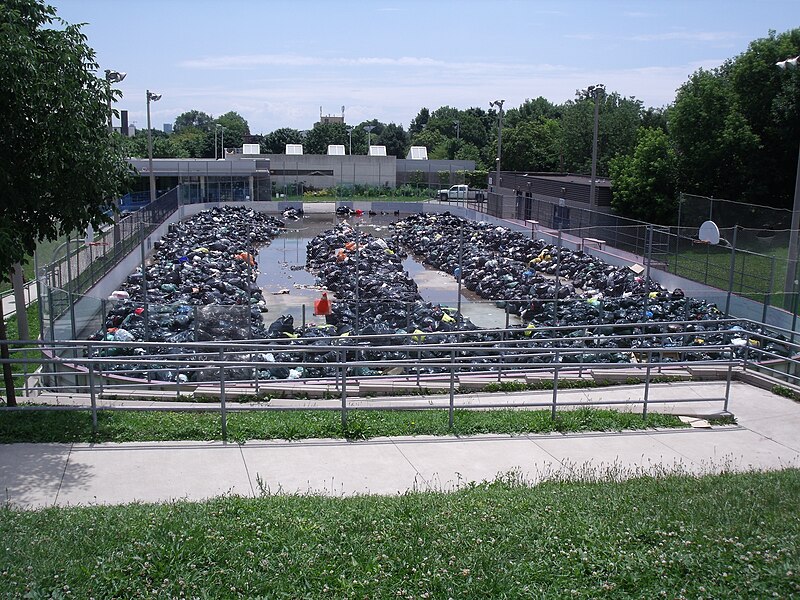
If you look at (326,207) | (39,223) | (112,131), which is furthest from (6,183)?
(326,207)

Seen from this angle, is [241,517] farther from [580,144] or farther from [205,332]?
[580,144]

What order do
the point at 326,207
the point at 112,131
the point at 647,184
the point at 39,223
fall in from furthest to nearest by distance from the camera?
the point at 326,207 < the point at 647,184 < the point at 112,131 < the point at 39,223

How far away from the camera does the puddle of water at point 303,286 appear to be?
20328 mm

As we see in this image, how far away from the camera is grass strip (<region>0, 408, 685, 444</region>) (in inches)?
344

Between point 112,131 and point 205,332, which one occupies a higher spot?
point 112,131

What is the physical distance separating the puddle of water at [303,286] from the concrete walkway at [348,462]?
786 cm

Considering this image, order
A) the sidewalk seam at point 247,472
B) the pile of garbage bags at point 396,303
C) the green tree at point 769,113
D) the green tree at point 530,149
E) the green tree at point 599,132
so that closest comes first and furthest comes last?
the sidewalk seam at point 247,472, the pile of garbage bags at point 396,303, the green tree at point 769,113, the green tree at point 599,132, the green tree at point 530,149

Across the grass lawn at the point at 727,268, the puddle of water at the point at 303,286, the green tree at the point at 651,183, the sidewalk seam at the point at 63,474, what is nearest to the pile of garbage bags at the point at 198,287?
the puddle of water at the point at 303,286

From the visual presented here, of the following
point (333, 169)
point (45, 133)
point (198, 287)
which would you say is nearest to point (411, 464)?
point (45, 133)

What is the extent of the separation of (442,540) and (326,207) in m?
59.2

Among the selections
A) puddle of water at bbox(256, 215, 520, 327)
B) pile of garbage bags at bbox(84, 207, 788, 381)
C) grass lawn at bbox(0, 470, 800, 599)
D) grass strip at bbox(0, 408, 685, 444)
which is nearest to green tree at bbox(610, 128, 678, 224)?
pile of garbage bags at bbox(84, 207, 788, 381)

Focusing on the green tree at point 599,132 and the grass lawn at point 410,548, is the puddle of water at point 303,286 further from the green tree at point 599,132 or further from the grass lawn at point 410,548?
the green tree at point 599,132

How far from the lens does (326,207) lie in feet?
209

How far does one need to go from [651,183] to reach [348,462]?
35.2m
